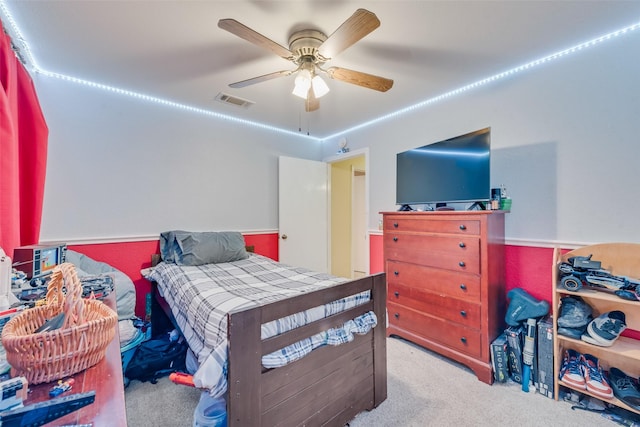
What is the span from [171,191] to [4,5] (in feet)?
5.69

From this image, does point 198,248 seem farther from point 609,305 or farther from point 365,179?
point 609,305

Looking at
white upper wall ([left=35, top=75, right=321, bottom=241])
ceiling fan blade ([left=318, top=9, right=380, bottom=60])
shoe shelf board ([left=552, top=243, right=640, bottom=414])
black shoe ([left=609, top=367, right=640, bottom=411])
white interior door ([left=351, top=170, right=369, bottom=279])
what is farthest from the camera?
white interior door ([left=351, top=170, right=369, bottom=279])

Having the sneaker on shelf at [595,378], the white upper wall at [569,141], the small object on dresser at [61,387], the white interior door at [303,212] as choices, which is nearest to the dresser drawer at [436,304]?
the sneaker on shelf at [595,378]

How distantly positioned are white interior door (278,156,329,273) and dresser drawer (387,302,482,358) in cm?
160

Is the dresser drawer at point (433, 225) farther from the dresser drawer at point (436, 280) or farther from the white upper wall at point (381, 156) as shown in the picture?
the white upper wall at point (381, 156)

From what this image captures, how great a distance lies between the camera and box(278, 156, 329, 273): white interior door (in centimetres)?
382

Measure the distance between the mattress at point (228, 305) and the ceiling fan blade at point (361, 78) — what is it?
4.68ft

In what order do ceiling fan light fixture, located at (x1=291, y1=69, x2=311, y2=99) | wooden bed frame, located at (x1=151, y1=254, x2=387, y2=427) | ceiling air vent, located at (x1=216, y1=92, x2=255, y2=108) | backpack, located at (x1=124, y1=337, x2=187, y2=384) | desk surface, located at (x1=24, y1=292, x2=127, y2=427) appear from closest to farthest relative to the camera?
desk surface, located at (x1=24, y1=292, x2=127, y2=427) → wooden bed frame, located at (x1=151, y1=254, x2=387, y2=427) → ceiling fan light fixture, located at (x1=291, y1=69, x2=311, y2=99) → backpack, located at (x1=124, y1=337, x2=187, y2=384) → ceiling air vent, located at (x1=216, y1=92, x2=255, y2=108)

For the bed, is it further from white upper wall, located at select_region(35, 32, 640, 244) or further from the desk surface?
white upper wall, located at select_region(35, 32, 640, 244)

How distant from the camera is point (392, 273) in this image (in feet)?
8.91

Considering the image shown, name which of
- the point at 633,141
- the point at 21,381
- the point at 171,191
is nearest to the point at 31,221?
the point at 171,191

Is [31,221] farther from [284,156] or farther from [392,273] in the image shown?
[392,273]

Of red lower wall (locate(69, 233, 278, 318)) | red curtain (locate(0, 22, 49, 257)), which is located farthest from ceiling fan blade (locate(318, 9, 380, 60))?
red lower wall (locate(69, 233, 278, 318))

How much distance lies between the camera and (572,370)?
6.07 feet
